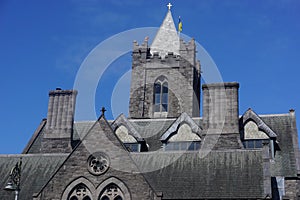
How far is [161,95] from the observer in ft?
155

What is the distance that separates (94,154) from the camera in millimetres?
27969

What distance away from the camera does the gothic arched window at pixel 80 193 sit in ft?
91.1

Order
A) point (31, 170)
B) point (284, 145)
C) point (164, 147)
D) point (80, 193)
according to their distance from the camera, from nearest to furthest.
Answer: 1. point (80, 193)
2. point (31, 170)
3. point (284, 145)
4. point (164, 147)

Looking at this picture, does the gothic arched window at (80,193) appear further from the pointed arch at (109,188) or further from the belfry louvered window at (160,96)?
the belfry louvered window at (160,96)

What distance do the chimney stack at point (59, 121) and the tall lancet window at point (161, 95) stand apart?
10130 millimetres

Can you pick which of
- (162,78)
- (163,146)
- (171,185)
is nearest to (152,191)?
(171,185)

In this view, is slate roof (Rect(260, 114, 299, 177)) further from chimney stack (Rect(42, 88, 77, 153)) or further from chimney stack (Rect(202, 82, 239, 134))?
chimney stack (Rect(42, 88, 77, 153))

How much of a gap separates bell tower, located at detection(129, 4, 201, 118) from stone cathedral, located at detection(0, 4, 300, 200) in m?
0.09

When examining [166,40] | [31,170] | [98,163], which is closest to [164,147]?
[31,170]

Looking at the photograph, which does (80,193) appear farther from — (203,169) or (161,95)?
(161,95)

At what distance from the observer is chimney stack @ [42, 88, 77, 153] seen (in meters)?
37.3

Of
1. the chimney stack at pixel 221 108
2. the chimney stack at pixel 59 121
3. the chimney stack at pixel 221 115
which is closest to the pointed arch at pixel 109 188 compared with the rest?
the chimney stack at pixel 221 115

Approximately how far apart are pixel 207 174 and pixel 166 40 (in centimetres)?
2431

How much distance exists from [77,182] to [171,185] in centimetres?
476
